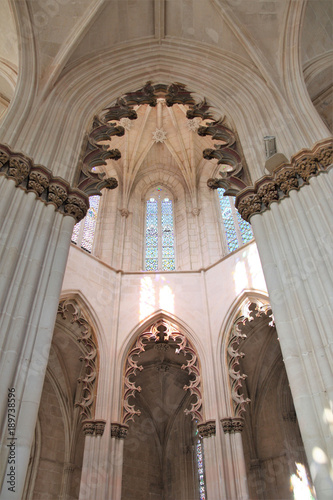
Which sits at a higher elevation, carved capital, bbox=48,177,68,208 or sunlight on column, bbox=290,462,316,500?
carved capital, bbox=48,177,68,208

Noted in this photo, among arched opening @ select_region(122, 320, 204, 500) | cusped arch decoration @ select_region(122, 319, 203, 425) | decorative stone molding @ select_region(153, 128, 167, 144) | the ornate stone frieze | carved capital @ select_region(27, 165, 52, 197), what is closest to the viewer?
carved capital @ select_region(27, 165, 52, 197)

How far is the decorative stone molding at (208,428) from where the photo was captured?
28.0 feet

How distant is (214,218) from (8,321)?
30.4ft

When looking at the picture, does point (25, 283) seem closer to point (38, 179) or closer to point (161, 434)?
point (38, 179)

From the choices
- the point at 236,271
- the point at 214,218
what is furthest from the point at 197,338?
the point at 214,218

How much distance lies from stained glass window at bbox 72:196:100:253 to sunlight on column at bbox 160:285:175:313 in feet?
8.43

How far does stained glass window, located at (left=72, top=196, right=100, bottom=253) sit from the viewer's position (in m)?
11.9

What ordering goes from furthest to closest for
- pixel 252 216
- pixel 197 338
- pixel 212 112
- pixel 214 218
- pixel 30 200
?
pixel 214 218, pixel 197 338, pixel 212 112, pixel 252 216, pixel 30 200

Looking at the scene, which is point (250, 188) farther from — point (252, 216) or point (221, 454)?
point (221, 454)

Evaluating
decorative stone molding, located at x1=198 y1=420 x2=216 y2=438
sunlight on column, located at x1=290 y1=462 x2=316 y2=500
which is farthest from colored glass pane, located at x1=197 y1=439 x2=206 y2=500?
decorative stone molding, located at x1=198 y1=420 x2=216 y2=438

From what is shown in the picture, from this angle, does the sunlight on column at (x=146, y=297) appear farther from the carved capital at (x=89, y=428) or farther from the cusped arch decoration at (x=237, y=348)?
the carved capital at (x=89, y=428)

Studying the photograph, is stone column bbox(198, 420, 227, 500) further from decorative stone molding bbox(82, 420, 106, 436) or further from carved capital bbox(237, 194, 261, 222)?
carved capital bbox(237, 194, 261, 222)

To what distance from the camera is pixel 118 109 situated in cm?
812

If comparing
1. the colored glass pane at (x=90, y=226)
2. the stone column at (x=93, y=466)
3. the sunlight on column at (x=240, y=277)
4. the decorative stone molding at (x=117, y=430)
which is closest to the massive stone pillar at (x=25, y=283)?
the stone column at (x=93, y=466)
